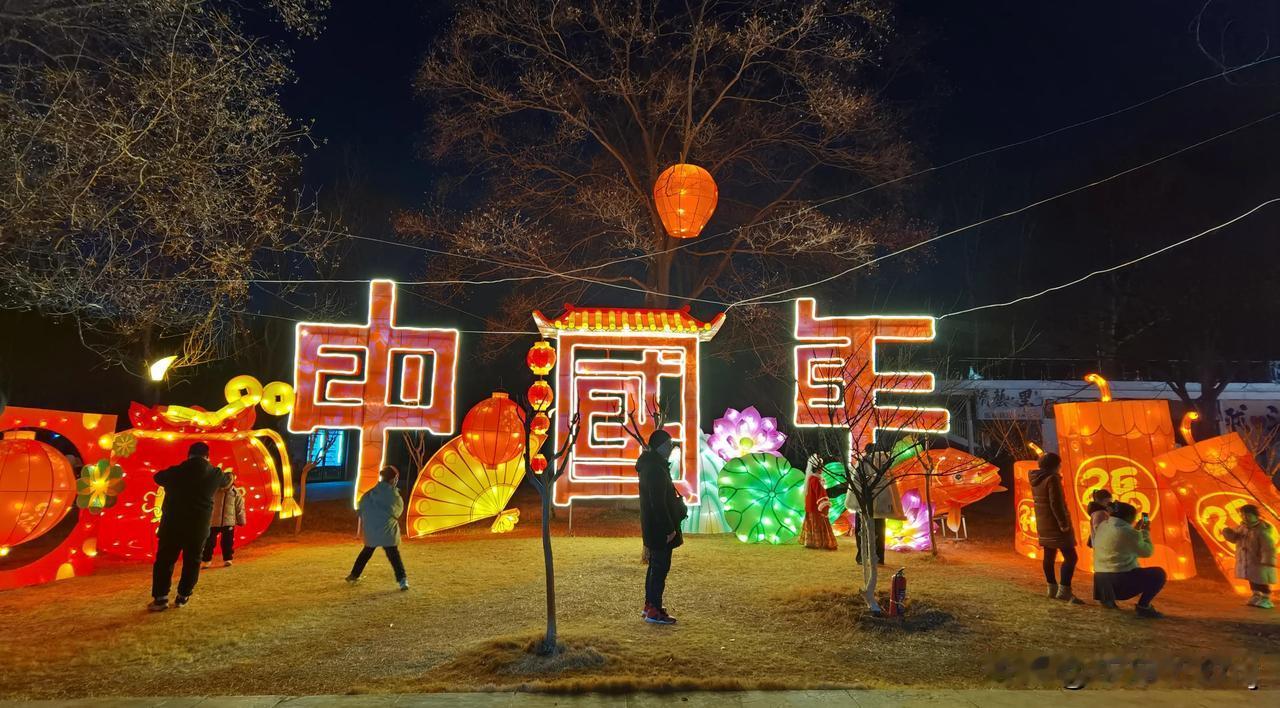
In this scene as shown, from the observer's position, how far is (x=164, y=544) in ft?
21.9

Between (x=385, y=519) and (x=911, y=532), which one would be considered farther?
(x=911, y=532)

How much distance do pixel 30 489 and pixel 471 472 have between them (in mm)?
5335

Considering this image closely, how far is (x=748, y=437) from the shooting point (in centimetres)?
1213

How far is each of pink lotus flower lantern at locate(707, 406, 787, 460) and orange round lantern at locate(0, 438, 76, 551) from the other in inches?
359

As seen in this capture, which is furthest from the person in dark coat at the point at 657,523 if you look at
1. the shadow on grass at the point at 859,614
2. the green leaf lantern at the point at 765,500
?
the green leaf lantern at the point at 765,500

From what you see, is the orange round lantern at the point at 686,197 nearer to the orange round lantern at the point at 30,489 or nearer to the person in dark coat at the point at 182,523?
the person in dark coat at the point at 182,523

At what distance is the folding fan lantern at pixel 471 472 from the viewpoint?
431 inches

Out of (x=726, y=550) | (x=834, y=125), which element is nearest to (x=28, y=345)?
(x=726, y=550)

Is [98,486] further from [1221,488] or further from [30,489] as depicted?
[1221,488]

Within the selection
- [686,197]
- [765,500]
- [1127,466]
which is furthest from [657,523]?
[1127,466]

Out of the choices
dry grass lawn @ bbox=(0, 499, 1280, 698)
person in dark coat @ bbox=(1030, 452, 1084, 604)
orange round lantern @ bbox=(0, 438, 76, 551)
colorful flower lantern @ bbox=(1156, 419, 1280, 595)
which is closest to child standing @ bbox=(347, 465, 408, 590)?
dry grass lawn @ bbox=(0, 499, 1280, 698)

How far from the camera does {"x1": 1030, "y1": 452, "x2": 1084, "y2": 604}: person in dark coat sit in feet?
23.7

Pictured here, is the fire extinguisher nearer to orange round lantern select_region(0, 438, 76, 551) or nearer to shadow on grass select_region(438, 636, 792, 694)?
shadow on grass select_region(438, 636, 792, 694)

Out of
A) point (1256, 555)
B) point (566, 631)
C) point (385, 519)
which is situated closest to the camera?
point (566, 631)
